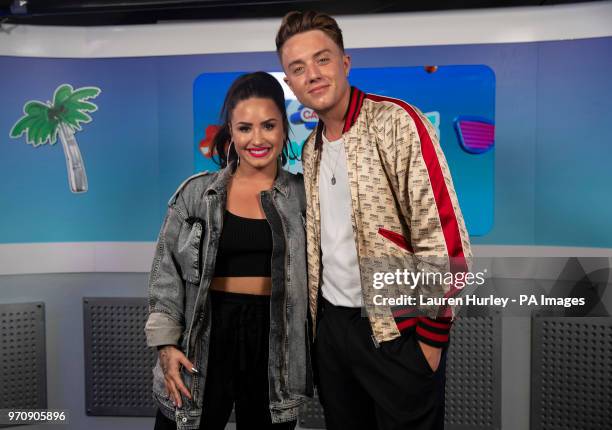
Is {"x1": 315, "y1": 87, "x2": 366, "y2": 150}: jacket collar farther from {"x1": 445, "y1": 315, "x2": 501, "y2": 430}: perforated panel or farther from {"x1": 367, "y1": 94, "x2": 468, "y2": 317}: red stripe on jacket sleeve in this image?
{"x1": 445, "y1": 315, "x2": 501, "y2": 430}: perforated panel

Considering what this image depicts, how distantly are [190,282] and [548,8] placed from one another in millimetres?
2315

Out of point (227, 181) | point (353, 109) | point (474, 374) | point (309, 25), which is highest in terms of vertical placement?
point (309, 25)

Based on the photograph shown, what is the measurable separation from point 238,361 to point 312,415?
1.25m

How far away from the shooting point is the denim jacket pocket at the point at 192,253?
5.41 ft

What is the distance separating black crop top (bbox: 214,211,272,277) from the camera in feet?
5.53

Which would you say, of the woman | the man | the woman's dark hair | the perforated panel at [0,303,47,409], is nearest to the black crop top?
the woman

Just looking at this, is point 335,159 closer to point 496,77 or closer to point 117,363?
point 496,77

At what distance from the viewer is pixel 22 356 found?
2.76m

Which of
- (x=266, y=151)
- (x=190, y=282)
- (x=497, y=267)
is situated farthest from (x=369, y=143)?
(x=497, y=267)

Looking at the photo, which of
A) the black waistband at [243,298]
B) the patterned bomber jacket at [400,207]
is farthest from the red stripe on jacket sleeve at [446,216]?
the black waistband at [243,298]

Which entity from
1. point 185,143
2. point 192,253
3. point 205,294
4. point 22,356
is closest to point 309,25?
point 192,253

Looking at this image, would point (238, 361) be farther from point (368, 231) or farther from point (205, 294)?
point (368, 231)

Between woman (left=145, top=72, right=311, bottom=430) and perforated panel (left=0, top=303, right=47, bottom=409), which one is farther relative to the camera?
perforated panel (left=0, top=303, right=47, bottom=409)

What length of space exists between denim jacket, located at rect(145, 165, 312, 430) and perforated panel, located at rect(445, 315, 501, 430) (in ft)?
4.05
